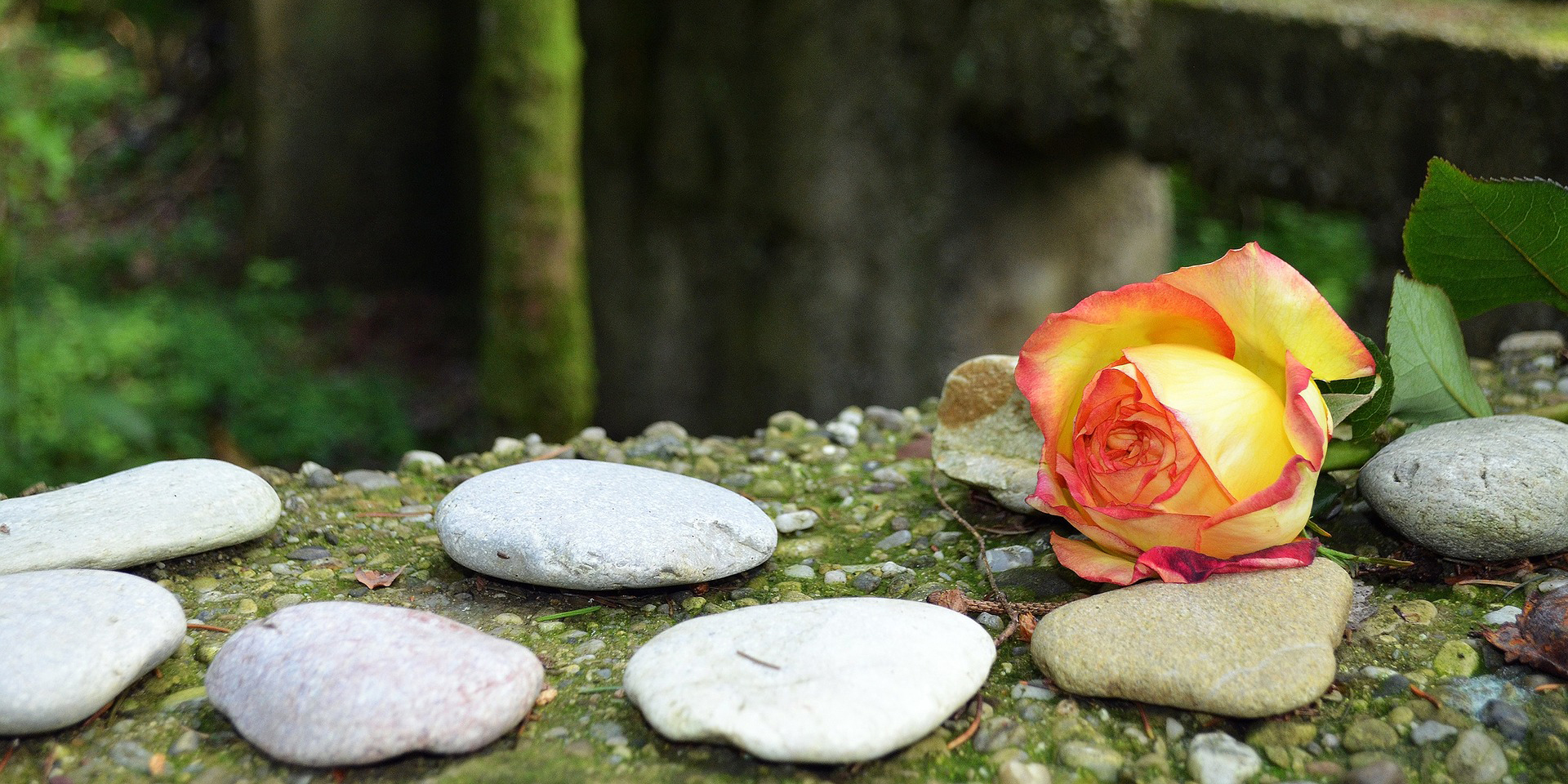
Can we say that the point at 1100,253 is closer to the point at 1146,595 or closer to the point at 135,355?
the point at 1146,595

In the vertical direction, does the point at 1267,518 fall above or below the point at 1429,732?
above

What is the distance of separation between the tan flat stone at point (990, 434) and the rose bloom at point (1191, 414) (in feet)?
0.97

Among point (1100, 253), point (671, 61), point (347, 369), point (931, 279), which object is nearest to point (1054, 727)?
A: point (931, 279)

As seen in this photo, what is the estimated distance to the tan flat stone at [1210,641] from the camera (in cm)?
108

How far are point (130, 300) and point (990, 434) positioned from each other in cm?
645

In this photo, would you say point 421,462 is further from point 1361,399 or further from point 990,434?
point 1361,399

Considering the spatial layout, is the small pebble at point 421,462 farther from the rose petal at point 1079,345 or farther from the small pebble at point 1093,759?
the small pebble at point 1093,759

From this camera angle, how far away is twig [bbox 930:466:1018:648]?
1.28 metres

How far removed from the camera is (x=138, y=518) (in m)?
1.40

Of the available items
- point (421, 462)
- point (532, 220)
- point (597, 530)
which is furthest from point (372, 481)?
point (532, 220)

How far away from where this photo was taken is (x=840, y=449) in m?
1.98

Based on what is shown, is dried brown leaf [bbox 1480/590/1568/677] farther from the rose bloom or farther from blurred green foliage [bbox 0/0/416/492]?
blurred green foliage [bbox 0/0/416/492]

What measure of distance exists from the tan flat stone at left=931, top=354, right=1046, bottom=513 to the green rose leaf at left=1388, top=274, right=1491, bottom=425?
1.49 feet

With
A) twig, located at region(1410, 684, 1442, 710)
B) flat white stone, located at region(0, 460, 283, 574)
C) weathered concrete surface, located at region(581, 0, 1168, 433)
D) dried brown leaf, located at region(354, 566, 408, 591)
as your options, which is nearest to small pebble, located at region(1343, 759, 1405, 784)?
twig, located at region(1410, 684, 1442, 710)
